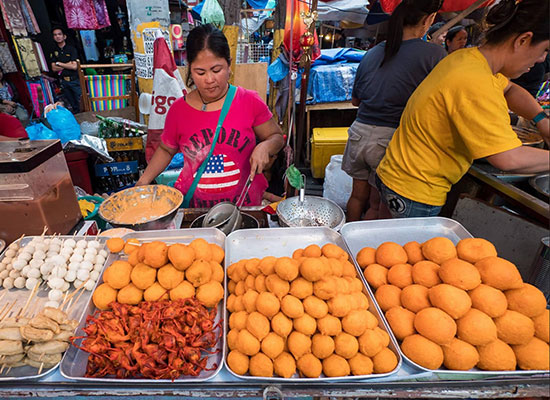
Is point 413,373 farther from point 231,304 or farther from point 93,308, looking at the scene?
point 93,308

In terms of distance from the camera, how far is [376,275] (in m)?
1.37

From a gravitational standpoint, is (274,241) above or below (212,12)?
below

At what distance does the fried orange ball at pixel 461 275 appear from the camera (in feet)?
3.79

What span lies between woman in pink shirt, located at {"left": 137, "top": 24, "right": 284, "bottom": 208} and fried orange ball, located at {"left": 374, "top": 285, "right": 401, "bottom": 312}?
49.6 inches

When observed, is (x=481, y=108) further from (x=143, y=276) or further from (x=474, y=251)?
(x=143, y=276)

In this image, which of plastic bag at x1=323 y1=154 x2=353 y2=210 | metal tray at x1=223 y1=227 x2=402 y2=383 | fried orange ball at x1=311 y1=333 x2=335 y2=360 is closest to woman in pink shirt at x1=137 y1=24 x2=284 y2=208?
metal tray at x1=223 y1=227 x2=402 y2=383

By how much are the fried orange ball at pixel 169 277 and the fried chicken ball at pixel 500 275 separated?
1.31 m

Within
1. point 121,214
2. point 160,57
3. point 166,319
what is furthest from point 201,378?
point 160,57

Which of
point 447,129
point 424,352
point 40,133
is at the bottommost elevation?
point 40,133

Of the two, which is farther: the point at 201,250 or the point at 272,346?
the point at 201,250

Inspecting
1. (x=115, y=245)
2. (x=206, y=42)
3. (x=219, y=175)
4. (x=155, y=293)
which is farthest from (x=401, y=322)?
(x=206, y=42)

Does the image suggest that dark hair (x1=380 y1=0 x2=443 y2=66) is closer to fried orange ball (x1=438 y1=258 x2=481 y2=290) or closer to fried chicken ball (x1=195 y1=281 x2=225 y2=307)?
fried orange ball (x1=438 y1=258 x2=481 y2=290)

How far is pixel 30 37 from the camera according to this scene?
6.34m

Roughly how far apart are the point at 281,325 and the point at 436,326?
1.90ft
